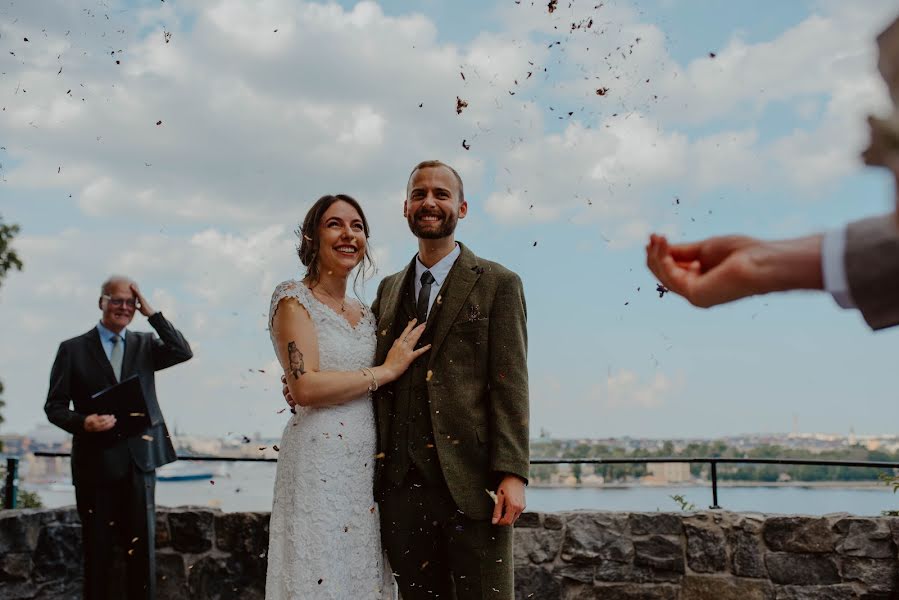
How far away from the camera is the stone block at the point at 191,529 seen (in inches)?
170

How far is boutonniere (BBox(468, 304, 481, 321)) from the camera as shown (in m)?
2.64

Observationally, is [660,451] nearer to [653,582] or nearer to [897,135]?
[653,582]

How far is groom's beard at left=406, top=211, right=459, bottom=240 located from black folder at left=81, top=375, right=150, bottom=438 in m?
2.05

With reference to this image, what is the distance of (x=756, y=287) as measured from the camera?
0.76 meters

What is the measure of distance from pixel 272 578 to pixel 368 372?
0.75 metres

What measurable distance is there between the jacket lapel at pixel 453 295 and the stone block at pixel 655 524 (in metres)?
2.00

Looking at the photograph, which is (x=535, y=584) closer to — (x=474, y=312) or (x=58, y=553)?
(x=474, y=312)

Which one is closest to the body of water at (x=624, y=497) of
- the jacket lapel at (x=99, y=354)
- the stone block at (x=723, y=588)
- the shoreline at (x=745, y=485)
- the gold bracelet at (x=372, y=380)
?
the shoreline at (x=745, y=485)

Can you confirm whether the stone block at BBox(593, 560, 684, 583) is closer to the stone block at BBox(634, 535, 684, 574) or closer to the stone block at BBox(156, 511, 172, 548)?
the stone block at BBox(634, 535, 684, 574)

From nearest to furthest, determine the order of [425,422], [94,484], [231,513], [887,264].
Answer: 1. [887,264]
2. [425,422]
3. [94,484]
4. [231,513]

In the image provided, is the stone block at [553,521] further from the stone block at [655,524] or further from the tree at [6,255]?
the tree at [6,255]

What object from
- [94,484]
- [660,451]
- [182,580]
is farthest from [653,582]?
[94,484]

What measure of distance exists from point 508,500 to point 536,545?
1758 millimetres

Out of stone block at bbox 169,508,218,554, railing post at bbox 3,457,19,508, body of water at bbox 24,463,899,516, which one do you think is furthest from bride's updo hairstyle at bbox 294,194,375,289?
railing post at bbox 3,457,19,508
